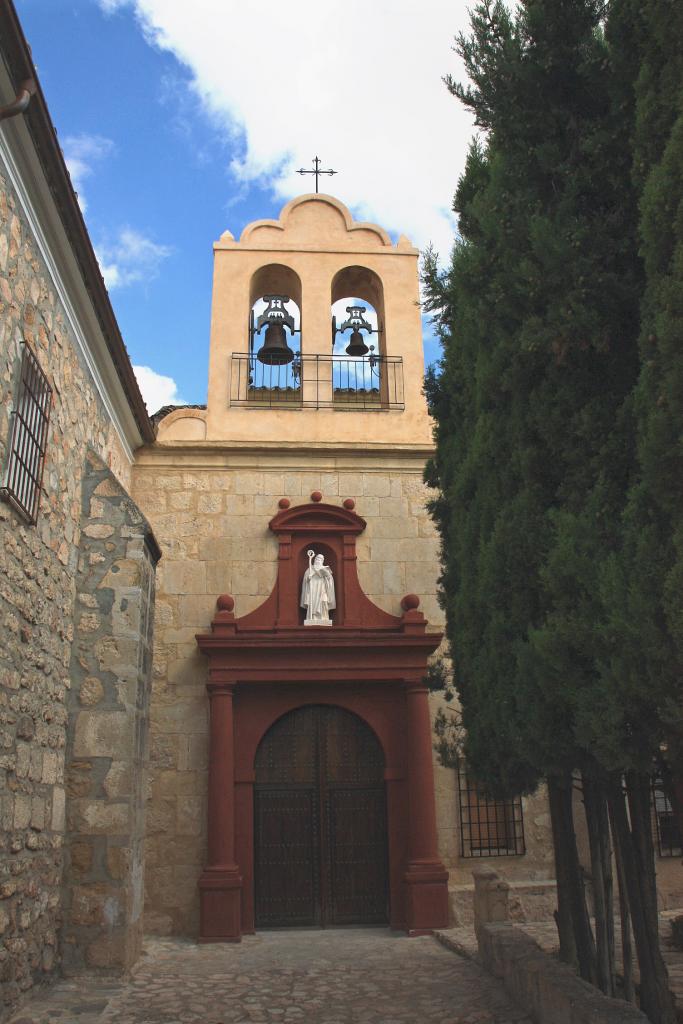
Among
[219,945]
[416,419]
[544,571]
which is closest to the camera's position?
[544,571]

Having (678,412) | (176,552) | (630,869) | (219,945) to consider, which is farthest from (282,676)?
(678,412)

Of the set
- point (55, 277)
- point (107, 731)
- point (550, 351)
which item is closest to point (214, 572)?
point (107, 731)

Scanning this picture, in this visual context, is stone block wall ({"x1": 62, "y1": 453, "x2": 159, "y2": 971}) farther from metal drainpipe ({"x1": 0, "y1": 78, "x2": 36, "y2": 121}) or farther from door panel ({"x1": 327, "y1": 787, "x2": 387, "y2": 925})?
metal drainpipe ({"x1": 0, "y1": 78, "x2": 36, "y2": 121})

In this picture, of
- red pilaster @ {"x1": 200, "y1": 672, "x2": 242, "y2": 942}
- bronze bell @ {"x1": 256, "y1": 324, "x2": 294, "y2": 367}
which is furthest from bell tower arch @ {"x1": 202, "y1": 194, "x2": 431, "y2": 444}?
red pilaster @ {"x1": 200, "y1": 672, "x2": 242, "y2": 942}

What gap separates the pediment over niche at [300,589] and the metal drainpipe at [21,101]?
5.36 meters

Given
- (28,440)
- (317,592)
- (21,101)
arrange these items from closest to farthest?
1. (21,101)
2. (28,440)
3. (317,592)

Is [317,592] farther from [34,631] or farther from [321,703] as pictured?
[34,631]

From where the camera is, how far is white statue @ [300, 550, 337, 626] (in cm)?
935

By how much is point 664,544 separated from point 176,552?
275 inches

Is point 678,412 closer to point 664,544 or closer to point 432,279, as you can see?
point 664,544

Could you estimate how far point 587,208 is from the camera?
13.7 feet

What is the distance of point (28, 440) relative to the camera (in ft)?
18.4

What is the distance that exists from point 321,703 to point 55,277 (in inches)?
198

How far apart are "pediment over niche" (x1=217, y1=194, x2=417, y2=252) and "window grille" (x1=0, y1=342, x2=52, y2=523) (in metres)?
5.46
